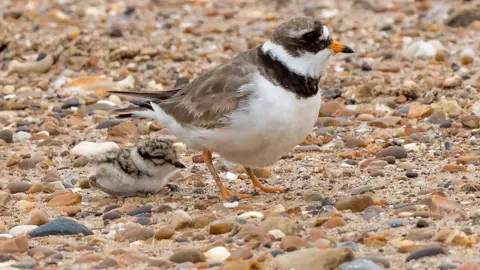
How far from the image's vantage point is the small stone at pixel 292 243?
5.07m

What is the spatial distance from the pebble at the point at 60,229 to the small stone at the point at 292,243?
1.19 meters

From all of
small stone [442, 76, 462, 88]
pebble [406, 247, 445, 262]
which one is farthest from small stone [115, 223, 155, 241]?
small stone [442, 76, 462, 88]

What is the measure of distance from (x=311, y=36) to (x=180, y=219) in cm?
143

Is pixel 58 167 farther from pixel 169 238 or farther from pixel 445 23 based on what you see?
pixel 445 23

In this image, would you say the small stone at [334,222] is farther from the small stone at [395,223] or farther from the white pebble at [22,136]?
the white pebble at [22,136]

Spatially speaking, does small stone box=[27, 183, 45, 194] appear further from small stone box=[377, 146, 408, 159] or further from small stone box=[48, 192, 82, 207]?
small stone box=[377, 146, 408, 159]

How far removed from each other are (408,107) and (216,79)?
8.29 feet

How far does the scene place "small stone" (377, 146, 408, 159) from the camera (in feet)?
23.3

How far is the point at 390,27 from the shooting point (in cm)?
1129

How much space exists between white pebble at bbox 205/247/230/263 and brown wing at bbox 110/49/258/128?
4.06 ft

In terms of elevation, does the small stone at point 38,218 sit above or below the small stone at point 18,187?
below

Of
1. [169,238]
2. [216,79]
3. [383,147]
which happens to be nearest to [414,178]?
[383,147]

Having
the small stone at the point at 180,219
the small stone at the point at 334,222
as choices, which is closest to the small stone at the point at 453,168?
the small stone at the point at 334,222

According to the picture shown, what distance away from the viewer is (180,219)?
18.8 feet
